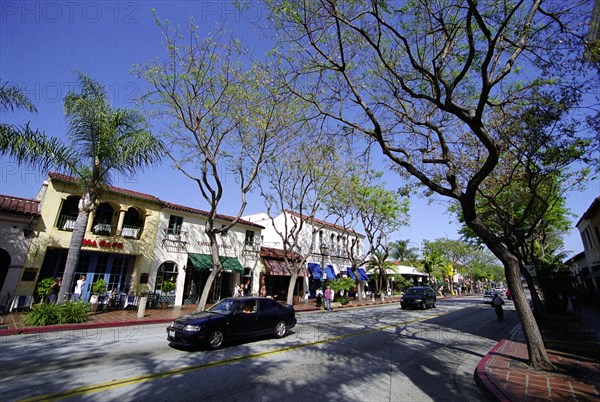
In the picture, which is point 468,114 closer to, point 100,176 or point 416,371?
point 416,371

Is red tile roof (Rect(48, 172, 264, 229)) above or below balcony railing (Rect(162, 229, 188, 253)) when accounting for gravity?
above

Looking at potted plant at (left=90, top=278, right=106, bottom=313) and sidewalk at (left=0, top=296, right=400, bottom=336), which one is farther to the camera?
potted plant at (left=90, top=278, right=106, bottom=313)

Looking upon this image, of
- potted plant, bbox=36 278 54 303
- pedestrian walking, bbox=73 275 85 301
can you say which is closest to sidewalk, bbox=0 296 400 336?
potted plant, bbox=36 278 54 303

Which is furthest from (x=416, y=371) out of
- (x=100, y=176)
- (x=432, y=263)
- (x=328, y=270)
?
(x=432, y=263)

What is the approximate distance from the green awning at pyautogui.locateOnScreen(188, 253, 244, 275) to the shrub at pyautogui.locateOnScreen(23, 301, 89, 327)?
912 centimetres

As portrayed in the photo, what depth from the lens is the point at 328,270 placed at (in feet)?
110

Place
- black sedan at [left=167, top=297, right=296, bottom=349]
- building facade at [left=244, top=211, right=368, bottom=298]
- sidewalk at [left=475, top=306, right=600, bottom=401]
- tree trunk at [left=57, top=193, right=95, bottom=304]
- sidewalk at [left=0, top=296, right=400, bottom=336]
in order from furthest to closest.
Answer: building facade at [left=244, top=211, right=368, bottom=298], tree trunk at [left=57, top=193, right=95, bottom=304], sidewalk at [left=0, top=296, right=400, bottom=336], black sedan at [left=167, top=297, right=296, bottom=349], sidewalk at [left=475, top=306, right=600, bottom=401]

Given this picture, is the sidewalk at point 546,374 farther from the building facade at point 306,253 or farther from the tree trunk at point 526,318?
the building facade at point 306,253

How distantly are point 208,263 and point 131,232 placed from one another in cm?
574

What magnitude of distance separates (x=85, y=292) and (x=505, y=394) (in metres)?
20.7

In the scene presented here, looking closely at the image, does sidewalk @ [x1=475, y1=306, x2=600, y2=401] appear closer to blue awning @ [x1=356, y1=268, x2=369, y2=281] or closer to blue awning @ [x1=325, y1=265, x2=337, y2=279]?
blue awning @ [x1=325, y1=265, x2=337, y2=279]

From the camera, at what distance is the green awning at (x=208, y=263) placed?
2173 centimetres

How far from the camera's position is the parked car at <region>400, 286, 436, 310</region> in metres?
24.4

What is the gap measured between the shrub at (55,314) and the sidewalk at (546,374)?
14.5 m
